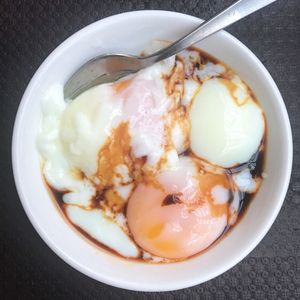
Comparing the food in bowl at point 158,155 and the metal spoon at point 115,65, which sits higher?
the metal spoon at point 115,65

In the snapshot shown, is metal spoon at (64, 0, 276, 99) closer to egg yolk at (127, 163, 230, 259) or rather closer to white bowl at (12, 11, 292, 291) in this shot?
white bowl at (12, 11, 292, 291)

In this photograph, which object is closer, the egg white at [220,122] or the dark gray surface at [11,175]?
the egg white at [220,122]

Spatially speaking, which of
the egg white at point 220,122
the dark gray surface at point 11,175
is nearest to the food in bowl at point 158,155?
the egg white at point 220,122

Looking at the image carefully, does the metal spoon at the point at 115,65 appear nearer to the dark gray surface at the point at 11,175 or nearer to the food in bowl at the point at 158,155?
the food in bowl at the point at 158,155

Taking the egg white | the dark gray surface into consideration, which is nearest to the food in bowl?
the egg white

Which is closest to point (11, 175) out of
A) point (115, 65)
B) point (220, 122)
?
point (115, 65)

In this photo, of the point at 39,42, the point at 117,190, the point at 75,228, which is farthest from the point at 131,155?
the point at 39,42
